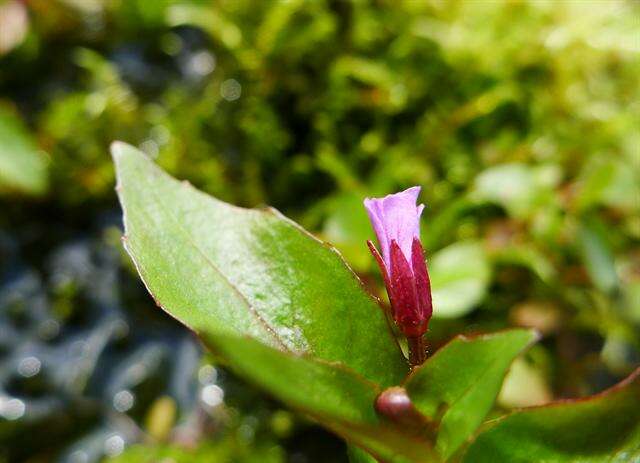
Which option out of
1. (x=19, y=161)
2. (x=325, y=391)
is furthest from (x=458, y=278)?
(x=19, y=161)

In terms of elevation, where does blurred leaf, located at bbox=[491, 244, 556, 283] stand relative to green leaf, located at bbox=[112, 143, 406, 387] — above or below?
below

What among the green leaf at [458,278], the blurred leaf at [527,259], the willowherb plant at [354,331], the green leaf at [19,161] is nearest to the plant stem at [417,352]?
the willowherb plant at [354,331]

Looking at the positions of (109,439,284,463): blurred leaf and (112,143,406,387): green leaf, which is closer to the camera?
(112,143,406,387): green leaf

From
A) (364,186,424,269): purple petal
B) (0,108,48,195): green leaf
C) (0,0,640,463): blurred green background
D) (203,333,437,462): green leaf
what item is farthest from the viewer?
(0,108,48,195): green leaf

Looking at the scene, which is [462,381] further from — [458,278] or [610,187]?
[610,187]

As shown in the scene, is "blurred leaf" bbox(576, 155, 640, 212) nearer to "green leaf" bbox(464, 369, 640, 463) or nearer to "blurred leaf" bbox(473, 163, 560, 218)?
"blurred leaf" bbox(473, 163, 560, 218)

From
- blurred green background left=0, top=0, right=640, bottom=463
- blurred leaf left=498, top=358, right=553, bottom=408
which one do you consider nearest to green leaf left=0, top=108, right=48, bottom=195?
blurred green background left=0, top=0, right=640, bottom=463

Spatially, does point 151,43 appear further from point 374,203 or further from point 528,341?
point 528,341
